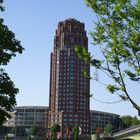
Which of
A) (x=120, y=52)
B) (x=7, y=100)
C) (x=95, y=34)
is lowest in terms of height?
(x=7, y=100)

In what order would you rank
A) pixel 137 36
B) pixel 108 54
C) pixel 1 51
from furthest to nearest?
pixel 1 51, pixel 108 54, pixel 137 36

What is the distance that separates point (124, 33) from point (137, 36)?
104 cm

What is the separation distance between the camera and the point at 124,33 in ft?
75.2

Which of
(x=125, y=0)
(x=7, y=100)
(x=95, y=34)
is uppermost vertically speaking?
(x=125, y=0)

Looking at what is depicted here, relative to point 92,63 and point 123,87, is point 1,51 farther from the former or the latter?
point 123,87

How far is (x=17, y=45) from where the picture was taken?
3139cm

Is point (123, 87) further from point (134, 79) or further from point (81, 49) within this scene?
point (81, 49)

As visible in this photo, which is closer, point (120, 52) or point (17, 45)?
point (120, 52)

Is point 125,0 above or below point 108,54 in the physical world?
above

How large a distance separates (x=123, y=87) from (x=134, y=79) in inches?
41.4

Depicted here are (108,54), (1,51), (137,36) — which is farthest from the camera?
(1,51)

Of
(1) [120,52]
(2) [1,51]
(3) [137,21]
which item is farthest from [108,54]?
(2) [1,51]

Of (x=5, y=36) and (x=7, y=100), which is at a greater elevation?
(x=5, y=36)

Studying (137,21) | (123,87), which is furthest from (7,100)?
(137,21)
